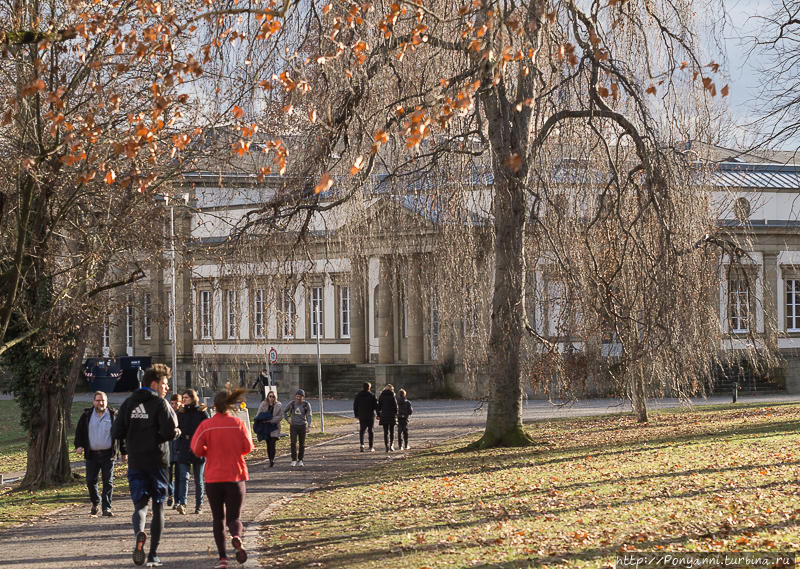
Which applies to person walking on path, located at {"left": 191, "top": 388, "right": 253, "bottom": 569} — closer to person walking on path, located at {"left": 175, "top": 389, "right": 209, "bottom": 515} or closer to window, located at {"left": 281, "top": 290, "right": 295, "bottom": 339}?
person walking on path, located at {"left": 175, "top": 389, "right": 209, "bottom": 515}

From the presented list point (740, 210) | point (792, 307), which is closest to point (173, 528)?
point (740, 210)

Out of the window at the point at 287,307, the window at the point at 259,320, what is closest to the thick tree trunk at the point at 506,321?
the window at the point at 287,307

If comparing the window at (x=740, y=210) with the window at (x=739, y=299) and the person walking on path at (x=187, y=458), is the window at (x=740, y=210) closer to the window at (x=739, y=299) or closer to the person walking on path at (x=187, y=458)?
the window at (x=739, y=299)

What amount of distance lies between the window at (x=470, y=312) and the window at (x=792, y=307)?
2907 centimetres

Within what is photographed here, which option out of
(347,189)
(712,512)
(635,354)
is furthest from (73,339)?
(712,512)

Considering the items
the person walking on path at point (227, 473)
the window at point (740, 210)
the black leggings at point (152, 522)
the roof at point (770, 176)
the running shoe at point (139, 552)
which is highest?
the roof at point (770, 176)

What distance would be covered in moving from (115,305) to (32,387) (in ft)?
7.72

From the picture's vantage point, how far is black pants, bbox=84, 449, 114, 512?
516 inches

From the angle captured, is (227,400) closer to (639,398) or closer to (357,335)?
(639,398)

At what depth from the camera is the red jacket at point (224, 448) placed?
347 inches

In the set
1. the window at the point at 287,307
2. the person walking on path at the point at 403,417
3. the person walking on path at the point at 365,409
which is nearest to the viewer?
the window at the point at 287,307

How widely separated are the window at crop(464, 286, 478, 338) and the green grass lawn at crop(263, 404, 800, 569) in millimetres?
2525

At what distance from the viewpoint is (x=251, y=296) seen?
1551cm

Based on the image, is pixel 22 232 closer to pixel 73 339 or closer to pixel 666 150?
pixel 73 339
